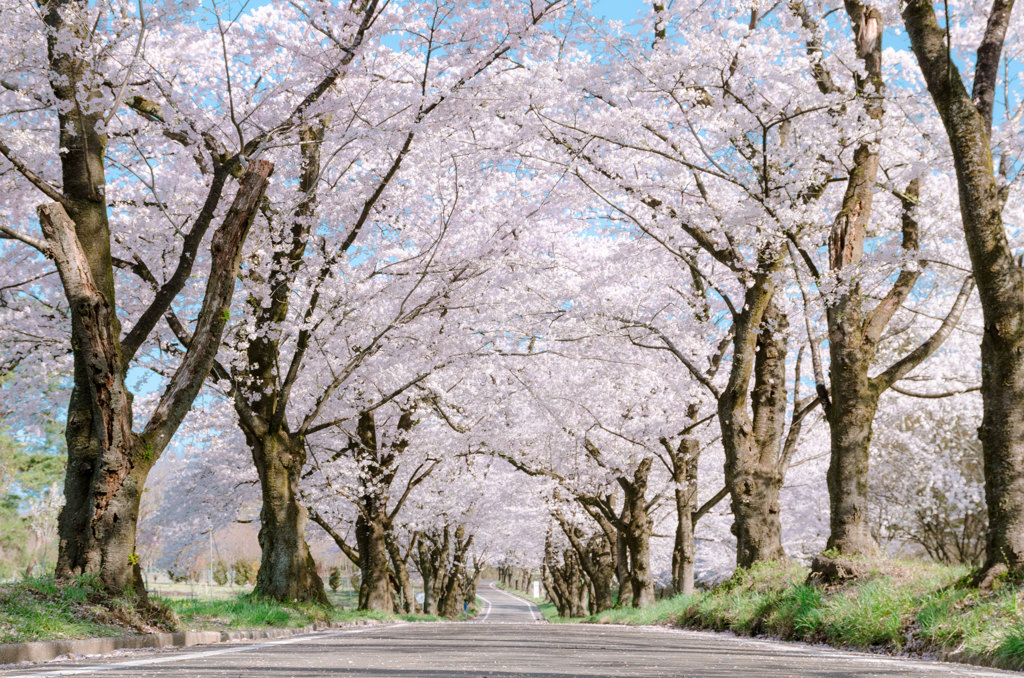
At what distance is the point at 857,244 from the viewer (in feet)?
38.6

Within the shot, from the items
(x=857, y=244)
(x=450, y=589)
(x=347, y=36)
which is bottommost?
(x=450, y=589)

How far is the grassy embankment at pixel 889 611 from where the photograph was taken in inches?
260

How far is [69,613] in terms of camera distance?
26.2 feet

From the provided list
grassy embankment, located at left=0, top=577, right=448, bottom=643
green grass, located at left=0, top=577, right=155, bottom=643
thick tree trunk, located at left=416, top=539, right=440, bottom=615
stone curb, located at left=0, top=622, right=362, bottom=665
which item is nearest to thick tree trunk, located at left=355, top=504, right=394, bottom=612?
grassy embankment, located at left=0, top=577, right=448, bottom=643

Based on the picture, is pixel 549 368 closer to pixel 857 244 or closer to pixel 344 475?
pixel 344 475

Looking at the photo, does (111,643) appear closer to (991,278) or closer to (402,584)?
(991,278)

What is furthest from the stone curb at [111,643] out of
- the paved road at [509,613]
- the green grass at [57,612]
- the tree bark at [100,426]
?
the paved road at [509,613]

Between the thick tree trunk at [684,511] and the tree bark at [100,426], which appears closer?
the tree bark at [100,426]

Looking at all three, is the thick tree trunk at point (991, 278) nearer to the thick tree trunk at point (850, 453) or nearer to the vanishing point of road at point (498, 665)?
the vanishing point of road at point (498, 665)

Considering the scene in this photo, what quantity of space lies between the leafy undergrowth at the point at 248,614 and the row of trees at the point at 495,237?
2.41ft

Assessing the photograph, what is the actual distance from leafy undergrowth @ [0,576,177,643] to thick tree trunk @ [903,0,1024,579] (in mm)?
8262

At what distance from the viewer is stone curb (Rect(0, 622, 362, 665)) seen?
645 centimetres

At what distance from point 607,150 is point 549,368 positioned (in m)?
12.0

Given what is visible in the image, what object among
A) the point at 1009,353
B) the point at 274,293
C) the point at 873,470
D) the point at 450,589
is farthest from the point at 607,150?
the point at 450,589
